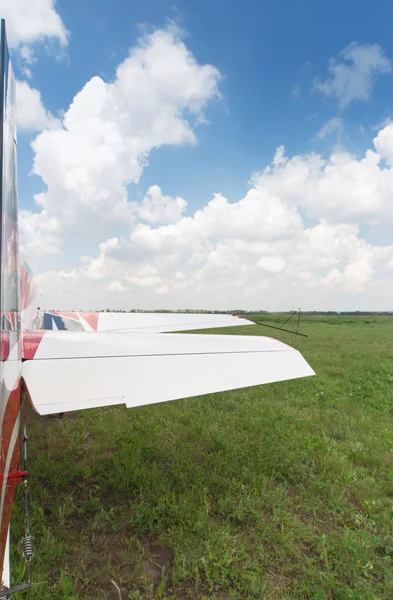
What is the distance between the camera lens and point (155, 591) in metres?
2.41

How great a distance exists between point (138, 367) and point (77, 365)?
1.67 feet

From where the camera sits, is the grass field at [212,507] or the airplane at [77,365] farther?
the grass field at [212,507]

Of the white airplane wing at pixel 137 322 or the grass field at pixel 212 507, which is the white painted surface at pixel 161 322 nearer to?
the white airplane wing at pixel 137 322

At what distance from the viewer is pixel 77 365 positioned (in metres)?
2.71

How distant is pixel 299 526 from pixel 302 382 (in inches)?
232

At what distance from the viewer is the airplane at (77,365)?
1.93 metres

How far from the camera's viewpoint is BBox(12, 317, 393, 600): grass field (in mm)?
2520

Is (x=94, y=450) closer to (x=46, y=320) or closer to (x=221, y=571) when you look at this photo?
(x=221, y=571)

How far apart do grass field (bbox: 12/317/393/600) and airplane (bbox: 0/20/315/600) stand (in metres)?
0.65

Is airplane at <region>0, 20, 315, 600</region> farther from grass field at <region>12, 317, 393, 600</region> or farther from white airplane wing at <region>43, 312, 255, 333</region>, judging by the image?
white airplane wing at <region>43, 312, 255, 333</region>

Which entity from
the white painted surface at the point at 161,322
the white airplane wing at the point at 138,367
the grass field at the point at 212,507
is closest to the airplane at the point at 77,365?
the white airplane wing at the point at 138,367

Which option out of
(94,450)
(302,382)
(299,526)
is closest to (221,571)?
(299,526)

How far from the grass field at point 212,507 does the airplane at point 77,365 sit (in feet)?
2.14

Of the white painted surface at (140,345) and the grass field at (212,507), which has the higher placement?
the white painted surface at (140,345)
